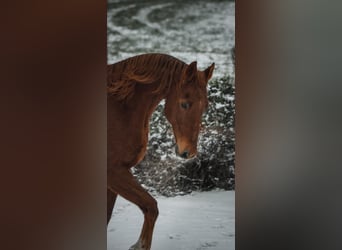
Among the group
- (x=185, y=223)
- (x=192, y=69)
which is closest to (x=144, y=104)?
(x=192, y=69)

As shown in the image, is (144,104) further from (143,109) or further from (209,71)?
(209,71)

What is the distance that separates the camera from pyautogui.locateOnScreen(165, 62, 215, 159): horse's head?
3.03 metres

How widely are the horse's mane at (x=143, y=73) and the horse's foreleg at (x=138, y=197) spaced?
0.48m

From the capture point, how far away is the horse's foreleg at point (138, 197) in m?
2.99

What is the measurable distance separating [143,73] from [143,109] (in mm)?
225

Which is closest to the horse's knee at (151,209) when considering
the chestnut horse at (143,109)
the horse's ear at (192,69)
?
the chestnut horse at (143,109)

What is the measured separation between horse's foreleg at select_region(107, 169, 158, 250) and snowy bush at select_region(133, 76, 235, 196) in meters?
0.05

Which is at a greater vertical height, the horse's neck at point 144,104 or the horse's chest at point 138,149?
the horse's neck at point 144,104

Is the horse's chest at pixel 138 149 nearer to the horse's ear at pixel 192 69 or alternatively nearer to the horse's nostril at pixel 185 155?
the horse's nostril at pixel 185 155

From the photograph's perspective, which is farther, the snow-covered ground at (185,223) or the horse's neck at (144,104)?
the horse's neck at (144,104)

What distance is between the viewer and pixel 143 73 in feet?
10.1
